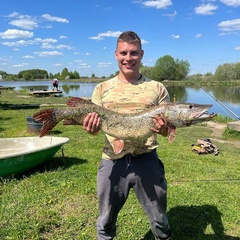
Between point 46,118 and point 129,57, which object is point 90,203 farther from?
point 129,57

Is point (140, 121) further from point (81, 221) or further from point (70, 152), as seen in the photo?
point (70, 152)

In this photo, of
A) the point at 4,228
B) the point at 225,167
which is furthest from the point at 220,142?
the point at 4,228

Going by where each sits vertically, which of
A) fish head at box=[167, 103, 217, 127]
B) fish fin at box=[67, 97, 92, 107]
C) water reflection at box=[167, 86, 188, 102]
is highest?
fish fin at box=[67, 97, 92, 107]

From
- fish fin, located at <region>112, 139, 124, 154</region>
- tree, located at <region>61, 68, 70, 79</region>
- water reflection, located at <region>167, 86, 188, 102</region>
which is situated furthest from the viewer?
tree, located at <region>61, 68, 70, 79</region>

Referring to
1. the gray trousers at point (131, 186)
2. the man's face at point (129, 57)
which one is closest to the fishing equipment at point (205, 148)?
the gray trousers at point (131, 186)

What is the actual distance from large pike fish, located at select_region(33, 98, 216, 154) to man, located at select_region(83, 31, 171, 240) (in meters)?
0.09

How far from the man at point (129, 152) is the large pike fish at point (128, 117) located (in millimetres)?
86

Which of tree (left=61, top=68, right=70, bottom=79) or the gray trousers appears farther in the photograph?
tree (left=61, top=68, right=70, bottom=79)

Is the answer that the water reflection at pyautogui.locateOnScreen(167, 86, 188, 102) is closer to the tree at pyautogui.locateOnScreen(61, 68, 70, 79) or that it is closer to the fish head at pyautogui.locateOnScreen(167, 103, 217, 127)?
the fish head at pyautogui.locateOnScreen(167, 103, 217, 127)

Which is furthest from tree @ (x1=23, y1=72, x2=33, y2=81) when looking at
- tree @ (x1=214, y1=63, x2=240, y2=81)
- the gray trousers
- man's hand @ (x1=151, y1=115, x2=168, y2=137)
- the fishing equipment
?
man's hand @ (x1=151, y1=115, x2=168, y2=137)

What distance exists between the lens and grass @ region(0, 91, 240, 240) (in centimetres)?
457

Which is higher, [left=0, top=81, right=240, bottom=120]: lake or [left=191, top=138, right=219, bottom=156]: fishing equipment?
[left=191, top=138, right=219, bottom=156]: fishing equipment

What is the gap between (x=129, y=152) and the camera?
326 centimetres

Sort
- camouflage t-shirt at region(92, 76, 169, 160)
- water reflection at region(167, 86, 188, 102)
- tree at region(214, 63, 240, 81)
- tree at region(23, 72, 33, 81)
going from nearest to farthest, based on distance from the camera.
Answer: camouflage t-shirt at region(92, 76, 169, 160)
water reflection at region(167, 86, 188, 102)
tree at region(214, 63, 240, 81)
tree at region(23, 72, 33, 81)
